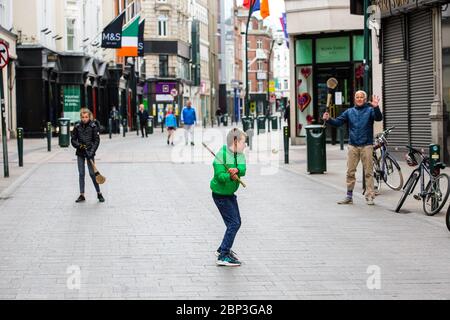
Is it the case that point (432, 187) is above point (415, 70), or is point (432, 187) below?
below

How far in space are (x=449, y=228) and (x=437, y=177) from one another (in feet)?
6.54

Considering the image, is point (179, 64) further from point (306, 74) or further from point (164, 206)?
point (164, 206)

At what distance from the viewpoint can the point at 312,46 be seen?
34.7m

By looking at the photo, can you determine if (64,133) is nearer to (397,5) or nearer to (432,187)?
(397,5)

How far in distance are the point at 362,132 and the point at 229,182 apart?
6212mm

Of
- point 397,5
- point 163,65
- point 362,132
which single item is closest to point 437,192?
point 362,132

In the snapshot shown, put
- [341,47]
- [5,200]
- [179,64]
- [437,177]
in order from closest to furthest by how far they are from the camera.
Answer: [437,177]
[5,200]
[341,47]
[179,64]

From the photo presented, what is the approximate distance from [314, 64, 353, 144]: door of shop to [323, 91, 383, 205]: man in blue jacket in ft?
61.4

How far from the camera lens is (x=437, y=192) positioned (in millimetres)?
13680

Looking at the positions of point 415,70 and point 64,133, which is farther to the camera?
point 64,133

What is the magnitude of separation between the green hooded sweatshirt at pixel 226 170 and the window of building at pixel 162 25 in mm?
79433

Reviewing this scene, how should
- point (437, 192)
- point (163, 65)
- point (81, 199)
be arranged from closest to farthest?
point (437, 192)
point (81, 199)
point (163, 65)

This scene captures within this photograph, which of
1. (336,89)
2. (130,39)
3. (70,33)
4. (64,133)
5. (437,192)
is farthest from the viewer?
(130,39)
